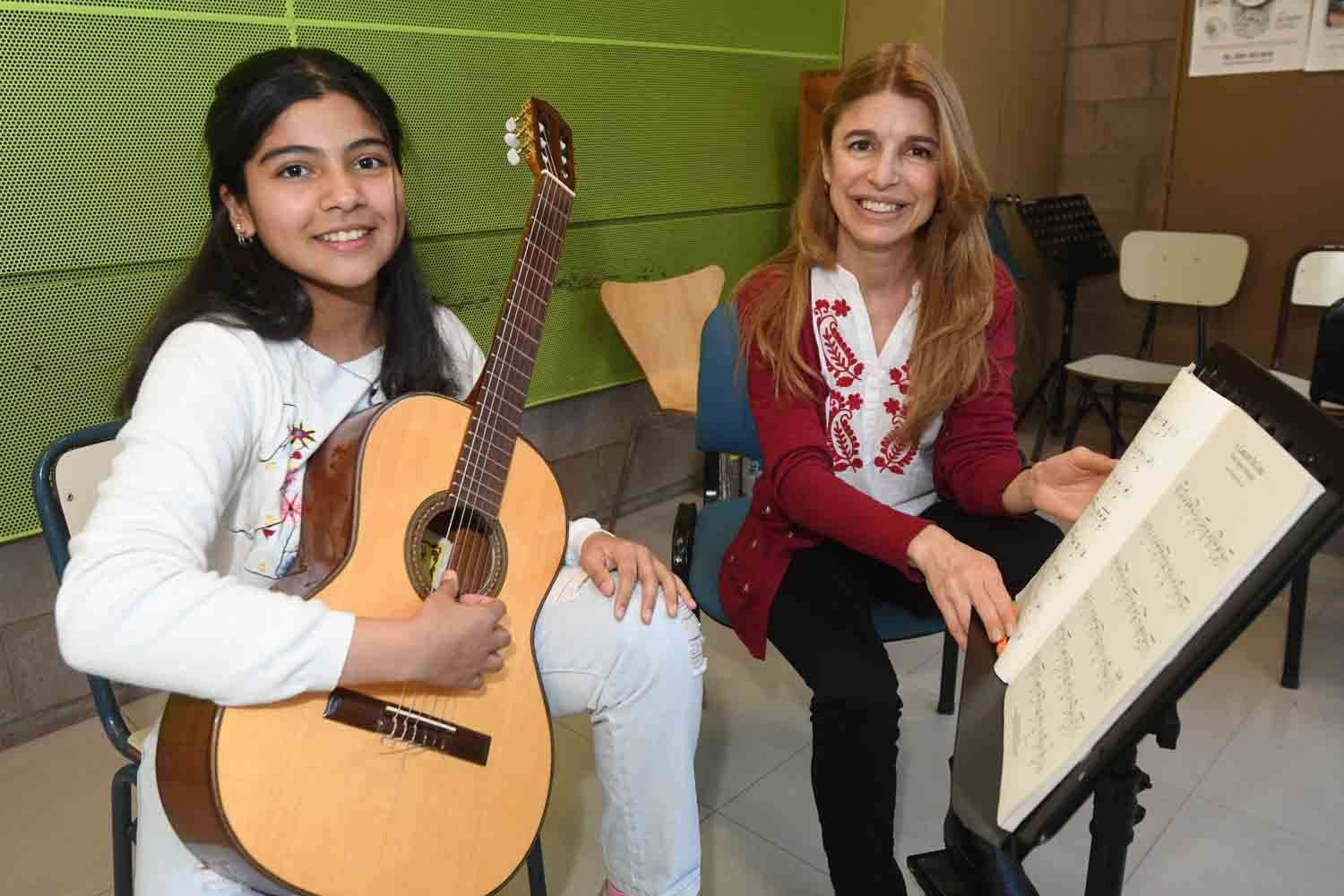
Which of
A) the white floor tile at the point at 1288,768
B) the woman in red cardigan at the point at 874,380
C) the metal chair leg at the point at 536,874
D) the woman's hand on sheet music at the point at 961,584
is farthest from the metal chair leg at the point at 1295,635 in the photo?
the metal chair leg at the point at 536,874

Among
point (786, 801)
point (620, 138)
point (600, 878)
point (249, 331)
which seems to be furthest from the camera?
point (620, 138)

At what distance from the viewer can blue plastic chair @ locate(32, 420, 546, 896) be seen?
1.07 metres

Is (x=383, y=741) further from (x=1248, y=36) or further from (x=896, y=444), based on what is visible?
(x=1248, y=36)

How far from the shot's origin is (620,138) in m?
2.75

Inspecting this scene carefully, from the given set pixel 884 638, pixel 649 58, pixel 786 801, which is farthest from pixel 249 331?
pixel 649 58

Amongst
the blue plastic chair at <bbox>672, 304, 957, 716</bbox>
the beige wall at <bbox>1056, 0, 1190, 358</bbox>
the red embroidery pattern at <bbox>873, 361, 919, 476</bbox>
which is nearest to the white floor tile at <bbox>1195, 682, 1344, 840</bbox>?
the red embroidery pattern at <bbox>873, 361, 919, 476</bbox>

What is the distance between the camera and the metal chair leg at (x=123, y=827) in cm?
110

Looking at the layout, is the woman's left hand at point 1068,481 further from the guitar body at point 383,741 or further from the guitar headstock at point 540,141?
the guitar headstock at point 540,141

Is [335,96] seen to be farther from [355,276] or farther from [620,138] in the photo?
[620,138]

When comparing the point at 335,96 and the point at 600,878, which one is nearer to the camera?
the point at 335,96

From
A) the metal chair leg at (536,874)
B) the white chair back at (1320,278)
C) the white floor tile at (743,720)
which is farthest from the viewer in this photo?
the white chair back at (1320,278)

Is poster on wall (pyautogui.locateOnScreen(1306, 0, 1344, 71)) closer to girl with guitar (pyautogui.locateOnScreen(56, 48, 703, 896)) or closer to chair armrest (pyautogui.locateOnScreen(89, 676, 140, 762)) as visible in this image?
girl with guitar (pyautogui.locateOnScreen(56, 48, 703, 896))

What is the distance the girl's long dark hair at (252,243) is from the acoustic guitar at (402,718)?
159 millimetres

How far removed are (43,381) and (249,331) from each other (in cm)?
102
